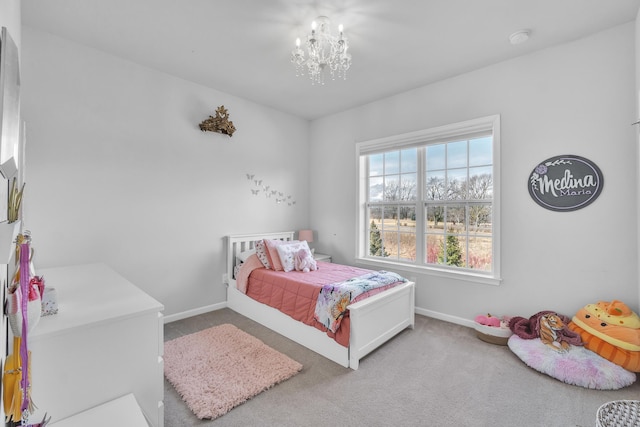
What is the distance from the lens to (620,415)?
1.43m

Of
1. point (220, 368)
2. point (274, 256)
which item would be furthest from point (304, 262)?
point (220, 368)

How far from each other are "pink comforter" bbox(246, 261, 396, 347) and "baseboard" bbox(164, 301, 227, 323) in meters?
0.59

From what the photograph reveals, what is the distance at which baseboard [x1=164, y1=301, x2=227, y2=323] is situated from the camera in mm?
3212

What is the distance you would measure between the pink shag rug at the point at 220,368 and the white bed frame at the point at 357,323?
0.27 meters

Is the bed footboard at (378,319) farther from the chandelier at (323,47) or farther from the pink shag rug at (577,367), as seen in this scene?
the chandelier at (323,47)

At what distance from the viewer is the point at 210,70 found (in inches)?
122

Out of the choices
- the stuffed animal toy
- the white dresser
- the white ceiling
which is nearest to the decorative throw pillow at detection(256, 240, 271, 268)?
the stuffed animal toy

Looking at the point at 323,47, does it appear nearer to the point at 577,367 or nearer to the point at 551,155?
the point at 551,155

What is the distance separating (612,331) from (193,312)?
3778 millimetres

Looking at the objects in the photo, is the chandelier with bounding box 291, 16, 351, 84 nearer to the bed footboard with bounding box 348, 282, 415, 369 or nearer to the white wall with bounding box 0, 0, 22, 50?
the white wall with bounding box 0, 0, 22, 50

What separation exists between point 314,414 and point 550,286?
2327 mm

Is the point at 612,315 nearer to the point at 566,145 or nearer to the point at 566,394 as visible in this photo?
the point at 566,394

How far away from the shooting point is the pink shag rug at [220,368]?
1.93 m

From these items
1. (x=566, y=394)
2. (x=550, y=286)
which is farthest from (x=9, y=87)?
(x=550, y=286)
